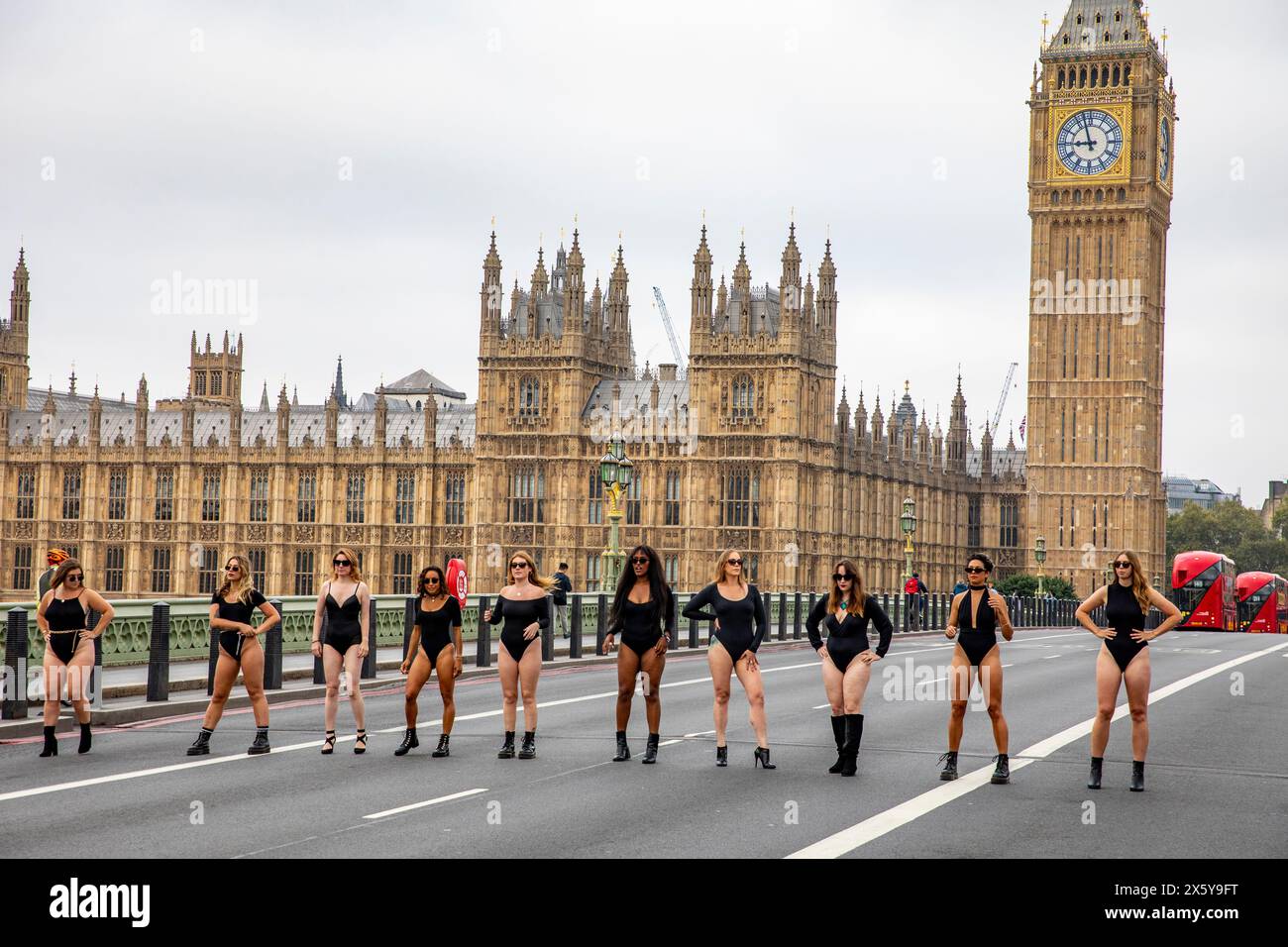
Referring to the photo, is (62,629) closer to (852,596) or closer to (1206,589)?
(852,596)

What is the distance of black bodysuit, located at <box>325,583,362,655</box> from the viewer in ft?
55.2

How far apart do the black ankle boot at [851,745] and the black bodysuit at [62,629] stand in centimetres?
704

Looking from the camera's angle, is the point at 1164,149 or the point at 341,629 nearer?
the point at 341,629

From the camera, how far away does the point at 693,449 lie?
83750mm

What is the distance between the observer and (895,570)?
95438 millimetres

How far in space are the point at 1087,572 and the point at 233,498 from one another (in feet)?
161

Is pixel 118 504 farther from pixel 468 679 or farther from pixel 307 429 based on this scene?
pixel 468 679

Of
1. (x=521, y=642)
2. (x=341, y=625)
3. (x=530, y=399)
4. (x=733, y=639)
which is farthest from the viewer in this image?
(x=530, y=399)

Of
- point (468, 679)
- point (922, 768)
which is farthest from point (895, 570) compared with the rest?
point (922, 768)

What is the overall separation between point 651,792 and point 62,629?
232 inches

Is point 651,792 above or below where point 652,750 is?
below

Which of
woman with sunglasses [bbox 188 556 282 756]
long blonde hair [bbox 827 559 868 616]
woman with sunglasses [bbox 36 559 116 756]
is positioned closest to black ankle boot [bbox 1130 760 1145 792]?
long blonde hair [bbox 827 559 868 616]

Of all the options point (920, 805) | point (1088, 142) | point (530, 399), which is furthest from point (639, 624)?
point (1088, 142)

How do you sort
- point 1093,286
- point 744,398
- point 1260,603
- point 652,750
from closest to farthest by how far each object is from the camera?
point 652,750
point 1260,603
point 744,398
point 1093,286
